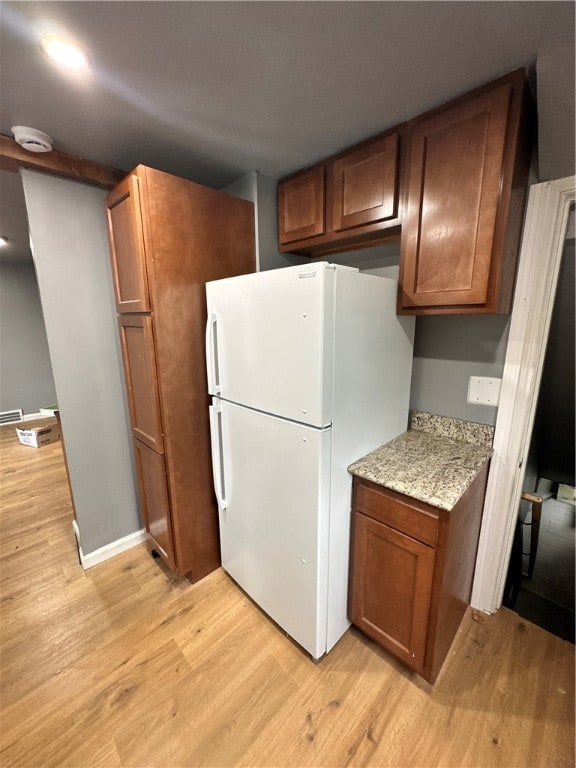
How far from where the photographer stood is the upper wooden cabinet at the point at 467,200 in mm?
1041

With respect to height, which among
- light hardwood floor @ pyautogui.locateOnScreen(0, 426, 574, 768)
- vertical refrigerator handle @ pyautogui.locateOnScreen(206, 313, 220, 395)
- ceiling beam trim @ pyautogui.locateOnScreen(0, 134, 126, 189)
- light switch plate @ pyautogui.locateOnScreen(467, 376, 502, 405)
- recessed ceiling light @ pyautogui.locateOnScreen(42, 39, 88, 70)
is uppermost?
recessed ceiling light @ pyautogui.locateOnScreen(42, 39, 88, 70)

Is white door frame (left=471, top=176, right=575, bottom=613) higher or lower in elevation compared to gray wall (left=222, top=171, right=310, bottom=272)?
lower

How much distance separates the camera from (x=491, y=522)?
4.95ft

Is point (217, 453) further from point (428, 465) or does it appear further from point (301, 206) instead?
point (301, 206)

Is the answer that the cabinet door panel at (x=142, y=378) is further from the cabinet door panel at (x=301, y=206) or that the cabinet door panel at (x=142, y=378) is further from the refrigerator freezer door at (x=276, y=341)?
the cabinet door panel at (x=301, y=206)

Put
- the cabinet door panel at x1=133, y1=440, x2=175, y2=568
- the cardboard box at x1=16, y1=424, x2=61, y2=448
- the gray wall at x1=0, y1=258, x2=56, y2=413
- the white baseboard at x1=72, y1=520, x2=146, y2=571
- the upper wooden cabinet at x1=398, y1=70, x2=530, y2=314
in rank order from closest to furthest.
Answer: the upper wooden cabinet at x1=398, y1=70, x2=530, y2=314 → the cabinet door panel at x1=133, y1=440, x2=175, y2=568 → the white baseboard at x1=72, y1=520, x2=146, y2=571 → the cardboard box at x1=16, y1=424, x2=61, y2=448 → the gray wall at x1=0, y1=258, x2=56, y2=413

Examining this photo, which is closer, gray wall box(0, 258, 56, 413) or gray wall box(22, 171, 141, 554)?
gray wall box(22, 171, 141, 554)

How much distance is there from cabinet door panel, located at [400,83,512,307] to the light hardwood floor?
1576 millimetres

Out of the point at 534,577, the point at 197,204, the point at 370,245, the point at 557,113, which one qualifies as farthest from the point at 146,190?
the point at 534,577

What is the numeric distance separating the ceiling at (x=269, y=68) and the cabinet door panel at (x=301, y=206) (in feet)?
0.56

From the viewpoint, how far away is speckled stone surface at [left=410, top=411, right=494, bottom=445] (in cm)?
150

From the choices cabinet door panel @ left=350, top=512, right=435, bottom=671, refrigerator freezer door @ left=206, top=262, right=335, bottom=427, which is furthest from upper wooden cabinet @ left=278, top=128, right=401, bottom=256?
cabinet door panel @ left=350, top=512, right=435, bottom=671

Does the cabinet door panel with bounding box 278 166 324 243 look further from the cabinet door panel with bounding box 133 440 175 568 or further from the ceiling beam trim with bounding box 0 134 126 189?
the cabinet door panel with bounding box 133 440 175 568

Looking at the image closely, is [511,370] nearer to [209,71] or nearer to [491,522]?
[491,522]
